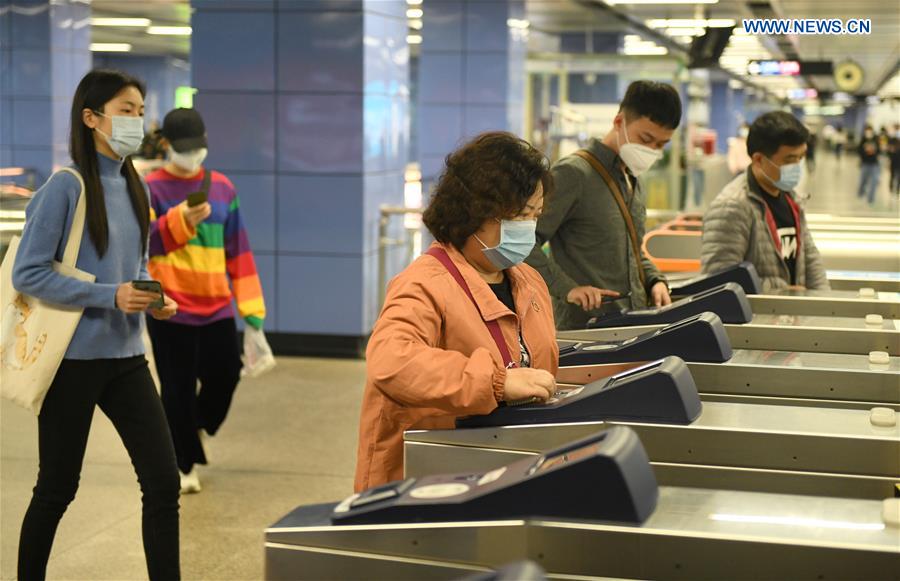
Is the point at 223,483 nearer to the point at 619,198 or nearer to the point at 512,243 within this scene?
the point at 619,198

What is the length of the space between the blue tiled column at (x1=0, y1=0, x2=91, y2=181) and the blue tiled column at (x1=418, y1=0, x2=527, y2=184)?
7.40 m

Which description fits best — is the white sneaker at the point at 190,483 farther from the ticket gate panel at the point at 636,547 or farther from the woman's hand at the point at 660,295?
the ticket gate panel at the point at 636,547

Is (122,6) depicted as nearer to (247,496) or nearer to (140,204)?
(247,496)

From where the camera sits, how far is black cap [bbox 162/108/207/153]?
5352mm

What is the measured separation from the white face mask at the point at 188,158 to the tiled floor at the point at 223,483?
152cm

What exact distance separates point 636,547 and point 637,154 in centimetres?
239

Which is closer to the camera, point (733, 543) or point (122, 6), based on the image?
point (733, 543)

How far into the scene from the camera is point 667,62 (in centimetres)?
1357

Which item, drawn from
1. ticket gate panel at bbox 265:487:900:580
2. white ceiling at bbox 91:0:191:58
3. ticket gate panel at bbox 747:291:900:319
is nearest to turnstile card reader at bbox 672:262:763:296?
ticket gate panel at bbox 747:291:900:319

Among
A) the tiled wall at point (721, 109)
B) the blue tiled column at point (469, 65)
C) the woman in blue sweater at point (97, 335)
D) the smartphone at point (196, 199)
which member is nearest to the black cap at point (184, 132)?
the smartphone at point (196, 199)

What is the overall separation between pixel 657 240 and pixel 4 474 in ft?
13.2

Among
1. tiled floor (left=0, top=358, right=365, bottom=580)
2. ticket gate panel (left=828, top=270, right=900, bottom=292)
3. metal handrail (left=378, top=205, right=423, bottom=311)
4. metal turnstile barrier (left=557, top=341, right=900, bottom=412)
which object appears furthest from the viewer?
metal handrail (left=378, top=205, right=423, bottom=311)

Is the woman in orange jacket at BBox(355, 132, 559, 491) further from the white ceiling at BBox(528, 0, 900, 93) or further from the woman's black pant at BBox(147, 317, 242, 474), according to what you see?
the woman's black pant at BBox(147, 317, 242, 474)

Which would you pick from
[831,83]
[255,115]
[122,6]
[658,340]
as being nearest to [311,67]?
[255,115]
